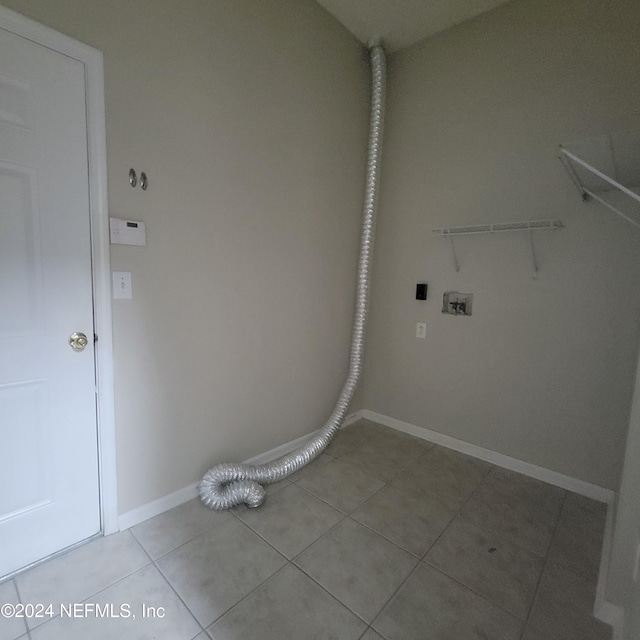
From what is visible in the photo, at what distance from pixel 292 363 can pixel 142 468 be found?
109 centimetres

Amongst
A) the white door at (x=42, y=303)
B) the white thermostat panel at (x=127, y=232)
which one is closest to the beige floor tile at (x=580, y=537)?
the white door at (x=42, y=303)

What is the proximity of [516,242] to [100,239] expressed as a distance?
2.40 m

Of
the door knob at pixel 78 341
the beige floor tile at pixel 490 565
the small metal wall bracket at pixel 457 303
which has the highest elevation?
the small metal wall bracket at pixel 457 303

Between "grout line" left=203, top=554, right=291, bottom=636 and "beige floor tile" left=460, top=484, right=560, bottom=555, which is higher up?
"beige floor tile" left=460, top=484, right=560, bottom=555

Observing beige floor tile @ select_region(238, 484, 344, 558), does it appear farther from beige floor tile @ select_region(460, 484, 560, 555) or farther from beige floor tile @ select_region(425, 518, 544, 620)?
beige floor tile @ select_region(460, 484, 560, 555)

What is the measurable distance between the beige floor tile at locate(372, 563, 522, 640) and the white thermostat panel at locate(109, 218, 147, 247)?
1.88 metres

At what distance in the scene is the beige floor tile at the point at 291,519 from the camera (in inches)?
62.4

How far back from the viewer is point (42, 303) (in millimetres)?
1331

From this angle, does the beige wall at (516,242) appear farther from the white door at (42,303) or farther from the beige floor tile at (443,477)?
the white door at (42,303)

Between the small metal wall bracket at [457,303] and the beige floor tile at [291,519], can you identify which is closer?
the beige floor tile at [291,519]

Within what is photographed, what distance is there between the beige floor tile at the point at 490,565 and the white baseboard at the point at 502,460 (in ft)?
2.48

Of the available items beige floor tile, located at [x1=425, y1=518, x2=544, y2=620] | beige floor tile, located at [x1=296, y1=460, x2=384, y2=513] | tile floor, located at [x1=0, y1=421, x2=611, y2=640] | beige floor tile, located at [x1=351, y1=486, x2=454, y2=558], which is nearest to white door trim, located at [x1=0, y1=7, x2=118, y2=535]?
tile floor, located at [x1=0, y1=421, x2=611, y2=640]

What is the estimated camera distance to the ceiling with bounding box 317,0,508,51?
2125 millimetres

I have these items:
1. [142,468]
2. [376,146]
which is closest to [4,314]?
[142,468]
